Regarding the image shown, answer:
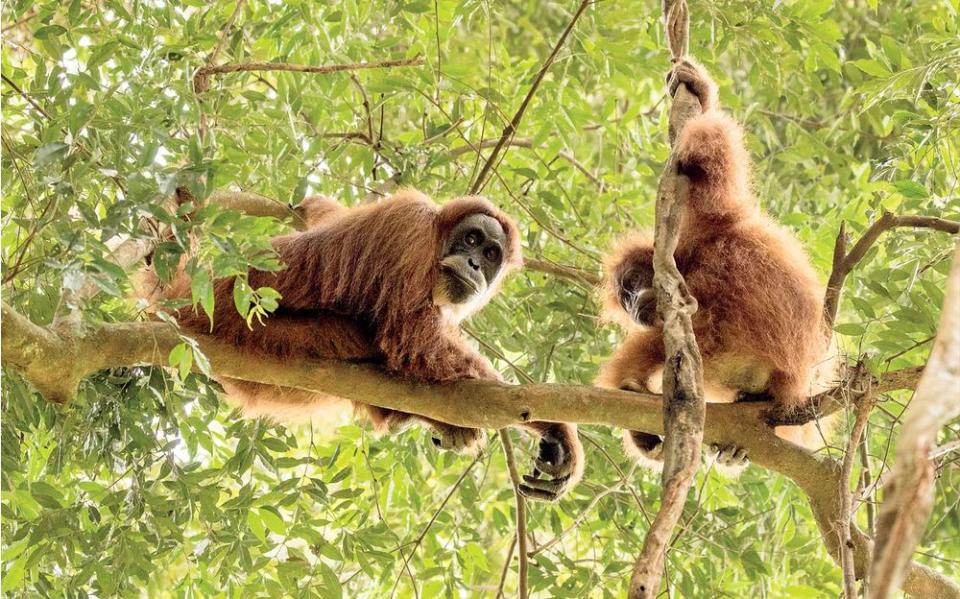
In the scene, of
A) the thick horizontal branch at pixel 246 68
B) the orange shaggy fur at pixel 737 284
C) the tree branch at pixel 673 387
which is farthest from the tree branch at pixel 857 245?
the thick horizontal branch at pixel 246 68

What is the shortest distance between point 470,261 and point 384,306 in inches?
24.0

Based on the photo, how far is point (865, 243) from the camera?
374cm

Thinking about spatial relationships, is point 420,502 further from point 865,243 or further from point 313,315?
point 865,243

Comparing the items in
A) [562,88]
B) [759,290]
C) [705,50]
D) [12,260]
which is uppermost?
[705,50]

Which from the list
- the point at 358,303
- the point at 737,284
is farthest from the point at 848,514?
the point at 358,303

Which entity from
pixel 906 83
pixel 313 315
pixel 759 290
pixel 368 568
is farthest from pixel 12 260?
pixel 906 83

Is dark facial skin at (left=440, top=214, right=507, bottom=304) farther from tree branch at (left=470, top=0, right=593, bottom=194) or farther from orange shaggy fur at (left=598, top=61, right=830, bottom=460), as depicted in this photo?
orange shaggy fur at (left=598, top=61, right=830, bottom=460)

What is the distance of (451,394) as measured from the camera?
3.94 m

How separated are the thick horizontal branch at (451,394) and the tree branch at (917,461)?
2.33 meters

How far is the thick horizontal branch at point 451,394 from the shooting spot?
3348mm

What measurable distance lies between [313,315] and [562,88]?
2089 mm

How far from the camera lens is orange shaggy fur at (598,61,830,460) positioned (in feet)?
13.9

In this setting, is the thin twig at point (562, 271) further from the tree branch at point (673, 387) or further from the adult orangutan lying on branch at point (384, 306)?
the tree branch at point (673, 387)

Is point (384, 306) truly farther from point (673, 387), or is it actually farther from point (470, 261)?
point (673, 387)
